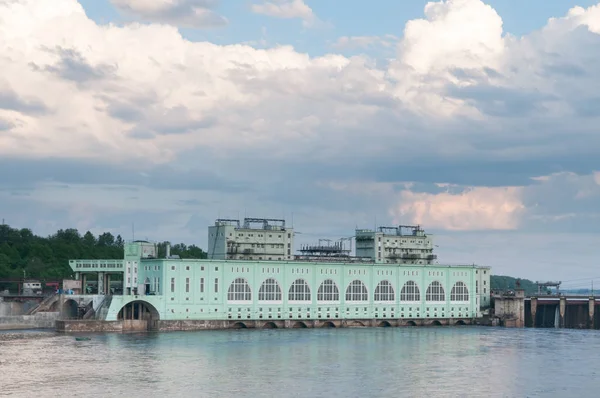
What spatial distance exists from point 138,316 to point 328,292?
29.8m

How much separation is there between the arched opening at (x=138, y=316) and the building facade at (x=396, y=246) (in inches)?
1707

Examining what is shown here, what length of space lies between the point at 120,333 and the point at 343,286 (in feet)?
123

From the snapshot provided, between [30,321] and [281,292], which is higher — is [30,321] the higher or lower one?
the lower one

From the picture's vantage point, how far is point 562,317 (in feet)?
527

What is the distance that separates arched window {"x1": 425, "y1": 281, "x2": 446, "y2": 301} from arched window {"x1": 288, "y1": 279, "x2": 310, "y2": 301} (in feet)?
71.8

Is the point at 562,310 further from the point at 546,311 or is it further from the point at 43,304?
the point at 43,304

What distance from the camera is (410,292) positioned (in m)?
155

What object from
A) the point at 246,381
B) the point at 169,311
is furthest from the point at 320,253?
the point at 246,381

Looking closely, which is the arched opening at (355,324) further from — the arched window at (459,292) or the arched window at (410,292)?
the arched window at (459,292)

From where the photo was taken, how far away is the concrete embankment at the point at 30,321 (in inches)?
5320

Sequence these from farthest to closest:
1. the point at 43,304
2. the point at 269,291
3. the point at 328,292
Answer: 1. the point at 328,292
2. the point at 269,291
3. the point at 43,304

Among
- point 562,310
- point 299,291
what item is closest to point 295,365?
point 299,291

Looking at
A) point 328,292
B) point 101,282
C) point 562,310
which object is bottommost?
point 562,310

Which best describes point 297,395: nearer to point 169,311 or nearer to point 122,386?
point 122,386
